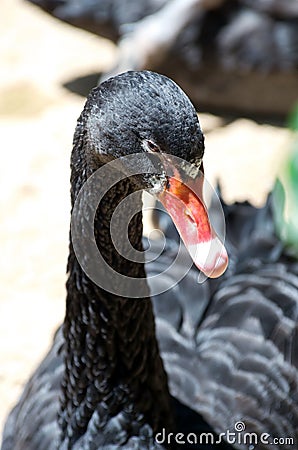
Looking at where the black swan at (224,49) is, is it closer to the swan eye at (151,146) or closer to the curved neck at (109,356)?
the curved neck at (109,356)

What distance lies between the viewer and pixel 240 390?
251cm

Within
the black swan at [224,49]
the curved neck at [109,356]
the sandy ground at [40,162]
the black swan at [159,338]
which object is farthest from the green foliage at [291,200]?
the black swan at [224,49]

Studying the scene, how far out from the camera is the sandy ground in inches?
143

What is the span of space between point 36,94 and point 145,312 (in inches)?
127

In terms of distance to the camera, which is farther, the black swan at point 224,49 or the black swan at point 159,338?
the black swan at point 224,49

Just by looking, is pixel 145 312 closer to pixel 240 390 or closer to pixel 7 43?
pixel 240 390

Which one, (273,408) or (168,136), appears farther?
(273,408)

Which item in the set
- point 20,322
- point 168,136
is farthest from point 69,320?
point 20,322

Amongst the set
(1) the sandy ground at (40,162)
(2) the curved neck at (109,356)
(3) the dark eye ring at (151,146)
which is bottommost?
(2) the curved neck at (109,356)

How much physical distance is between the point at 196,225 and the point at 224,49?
3.25 meters

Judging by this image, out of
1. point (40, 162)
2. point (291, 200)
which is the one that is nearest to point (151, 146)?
point (291, 200)

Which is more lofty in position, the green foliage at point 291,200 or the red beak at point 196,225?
the green foliage at point 291,200

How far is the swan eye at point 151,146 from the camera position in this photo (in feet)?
5.83

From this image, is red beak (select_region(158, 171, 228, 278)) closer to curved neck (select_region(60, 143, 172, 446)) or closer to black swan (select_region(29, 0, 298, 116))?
curved neck (select_region(60, 143, 172, 446))
